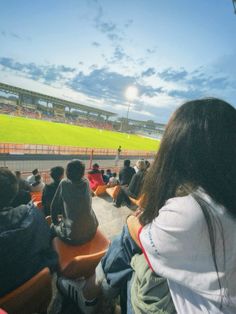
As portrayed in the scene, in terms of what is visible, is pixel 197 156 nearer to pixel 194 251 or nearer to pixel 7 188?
pixel 194 251

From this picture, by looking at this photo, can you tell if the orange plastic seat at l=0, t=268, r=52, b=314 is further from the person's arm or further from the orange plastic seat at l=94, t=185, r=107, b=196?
the orange plastic seat at l=94, t=185, r=107, b=196

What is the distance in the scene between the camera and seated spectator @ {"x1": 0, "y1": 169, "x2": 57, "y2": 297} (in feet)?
6.22

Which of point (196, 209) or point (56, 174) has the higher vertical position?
point (196, 209)

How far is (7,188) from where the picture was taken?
213 centimetres


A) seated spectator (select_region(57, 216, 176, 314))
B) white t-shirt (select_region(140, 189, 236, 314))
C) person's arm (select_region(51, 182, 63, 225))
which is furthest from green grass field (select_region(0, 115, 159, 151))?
white t-shirt (select_region(140, 189, 236, 314))

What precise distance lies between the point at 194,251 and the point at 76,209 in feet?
7.06


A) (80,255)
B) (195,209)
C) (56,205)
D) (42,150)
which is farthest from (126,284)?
(42,150)

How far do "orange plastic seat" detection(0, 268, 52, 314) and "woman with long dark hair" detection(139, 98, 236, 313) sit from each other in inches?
54.4

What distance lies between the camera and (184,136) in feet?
3.91

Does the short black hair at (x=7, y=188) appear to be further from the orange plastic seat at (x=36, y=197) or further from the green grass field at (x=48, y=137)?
the green grass field at (x=48, y=137)

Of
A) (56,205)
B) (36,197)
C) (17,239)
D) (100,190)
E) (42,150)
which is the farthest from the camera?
(42,150)

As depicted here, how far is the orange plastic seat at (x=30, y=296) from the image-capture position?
1.84 meters

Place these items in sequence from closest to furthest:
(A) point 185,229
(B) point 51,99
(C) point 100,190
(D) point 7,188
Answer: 1. (A) point 185,229
2. (D) point 7,188
3. (C) point 100,190
4. (B) point 51,99

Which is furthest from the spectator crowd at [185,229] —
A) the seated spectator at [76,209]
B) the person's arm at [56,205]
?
the person's arm at [56,205]
